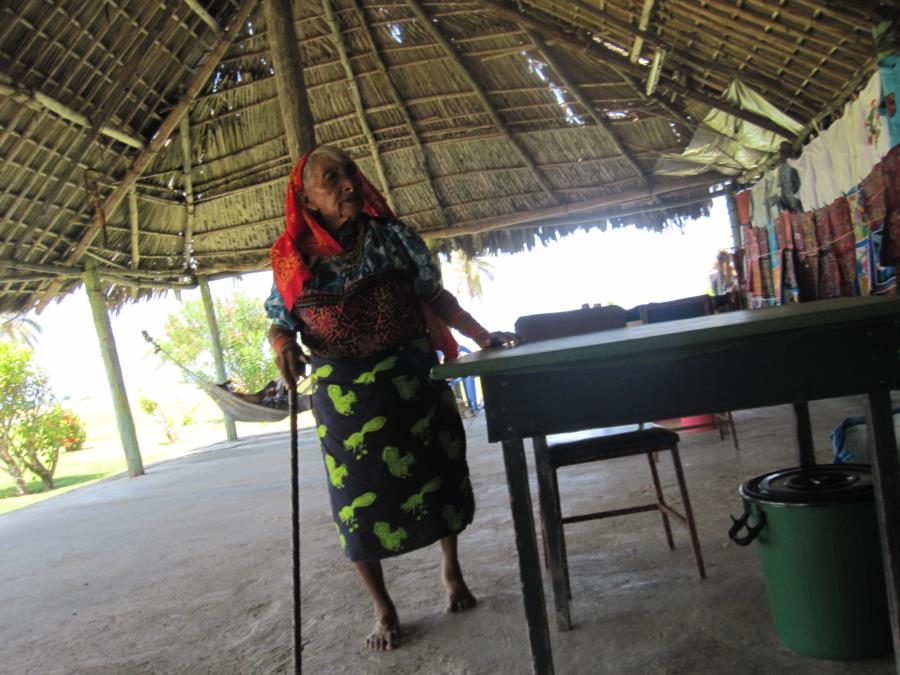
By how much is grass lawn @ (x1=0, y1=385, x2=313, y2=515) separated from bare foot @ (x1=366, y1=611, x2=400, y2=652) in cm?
796

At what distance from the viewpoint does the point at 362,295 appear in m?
2.01

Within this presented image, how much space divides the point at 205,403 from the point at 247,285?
4.67 metres

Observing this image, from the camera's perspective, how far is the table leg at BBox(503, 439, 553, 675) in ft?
4.79

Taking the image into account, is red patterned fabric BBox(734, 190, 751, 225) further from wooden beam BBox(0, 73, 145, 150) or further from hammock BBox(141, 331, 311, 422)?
wooden beam BBox(0, 73, 145, 150)

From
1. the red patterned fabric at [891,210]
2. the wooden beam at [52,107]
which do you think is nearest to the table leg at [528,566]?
the red patterned fabric at [891,210]

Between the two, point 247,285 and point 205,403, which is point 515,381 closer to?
point 247,285

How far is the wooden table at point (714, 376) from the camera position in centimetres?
130

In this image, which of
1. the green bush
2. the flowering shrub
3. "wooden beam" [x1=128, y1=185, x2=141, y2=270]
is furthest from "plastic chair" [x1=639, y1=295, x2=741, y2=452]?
the flowering shrub

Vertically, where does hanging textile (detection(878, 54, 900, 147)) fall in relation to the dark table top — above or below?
above

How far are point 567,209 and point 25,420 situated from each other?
9152 mm

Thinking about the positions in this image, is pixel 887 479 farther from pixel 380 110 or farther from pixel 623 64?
pixel 380 110

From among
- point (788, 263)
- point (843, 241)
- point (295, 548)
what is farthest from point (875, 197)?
point (295, 548)

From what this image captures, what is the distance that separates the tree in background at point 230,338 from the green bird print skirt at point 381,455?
14.6 m

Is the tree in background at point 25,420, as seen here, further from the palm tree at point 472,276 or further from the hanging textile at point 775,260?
the palm tree at point 472,276
